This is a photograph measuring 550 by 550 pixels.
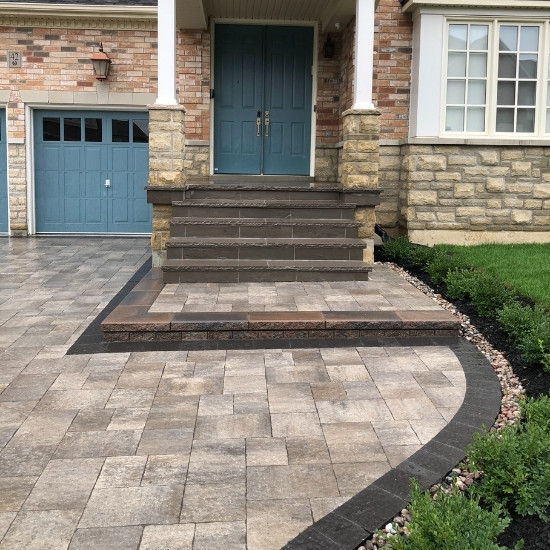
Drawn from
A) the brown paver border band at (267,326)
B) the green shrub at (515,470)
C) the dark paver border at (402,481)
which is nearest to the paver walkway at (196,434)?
the dark paver border at (402,481)

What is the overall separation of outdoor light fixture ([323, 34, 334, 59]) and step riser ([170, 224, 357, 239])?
3.95 metres

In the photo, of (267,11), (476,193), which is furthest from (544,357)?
(267,11)

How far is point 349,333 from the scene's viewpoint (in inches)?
220

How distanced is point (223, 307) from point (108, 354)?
1.31 metres

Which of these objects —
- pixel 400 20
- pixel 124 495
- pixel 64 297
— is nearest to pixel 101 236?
pixel 64 297

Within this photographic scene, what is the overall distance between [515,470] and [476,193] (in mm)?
7572

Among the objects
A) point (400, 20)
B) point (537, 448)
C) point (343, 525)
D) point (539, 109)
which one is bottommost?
point (343, 525)

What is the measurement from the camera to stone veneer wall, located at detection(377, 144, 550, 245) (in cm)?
979

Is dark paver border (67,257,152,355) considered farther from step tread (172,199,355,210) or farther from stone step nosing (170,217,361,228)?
step tread (172,199,355,210)

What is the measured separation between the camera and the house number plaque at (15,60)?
11805 millimetres

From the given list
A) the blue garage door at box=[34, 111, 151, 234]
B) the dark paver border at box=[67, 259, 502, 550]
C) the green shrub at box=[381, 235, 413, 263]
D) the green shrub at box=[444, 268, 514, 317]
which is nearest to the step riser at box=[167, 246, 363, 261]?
the green shrub at box=[444, 268, 514, 317]

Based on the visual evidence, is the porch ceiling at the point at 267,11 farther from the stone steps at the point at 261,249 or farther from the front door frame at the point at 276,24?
the stone steps at the point at 261,249

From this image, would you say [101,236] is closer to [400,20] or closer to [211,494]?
[400,20]

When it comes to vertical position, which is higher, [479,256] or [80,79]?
[80,79]
